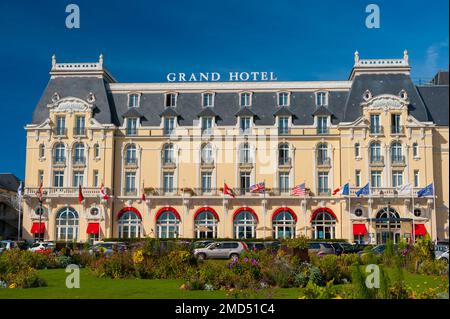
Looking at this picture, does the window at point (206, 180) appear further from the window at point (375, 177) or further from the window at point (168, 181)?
the window at point (375, 177)

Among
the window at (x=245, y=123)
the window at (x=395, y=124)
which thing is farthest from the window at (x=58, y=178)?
the window at (x=395, y=124)

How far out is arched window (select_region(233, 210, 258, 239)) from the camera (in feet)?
176

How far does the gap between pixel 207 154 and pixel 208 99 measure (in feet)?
20.4

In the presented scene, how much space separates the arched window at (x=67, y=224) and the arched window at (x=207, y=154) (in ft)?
44.9

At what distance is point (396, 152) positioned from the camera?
A: 5291 centimetres

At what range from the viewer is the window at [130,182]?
55.4 metres

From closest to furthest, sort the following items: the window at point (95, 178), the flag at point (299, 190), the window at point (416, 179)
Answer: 1. the flag at point (299, 190)
2. the window at point (416, 179)
3. the window at point (95, 178)

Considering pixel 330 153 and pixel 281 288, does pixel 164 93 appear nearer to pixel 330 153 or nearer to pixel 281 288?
pixel 330 153

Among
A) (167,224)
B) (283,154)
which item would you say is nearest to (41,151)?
(167,224)

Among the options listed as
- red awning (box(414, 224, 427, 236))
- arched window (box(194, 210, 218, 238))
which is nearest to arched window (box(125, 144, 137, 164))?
arched window (box(194, 210, 218, 238))

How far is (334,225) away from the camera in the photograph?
2088 inches

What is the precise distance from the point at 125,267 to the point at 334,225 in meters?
34.1

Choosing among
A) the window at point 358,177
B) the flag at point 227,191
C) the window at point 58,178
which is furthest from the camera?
the window at point 58,178
